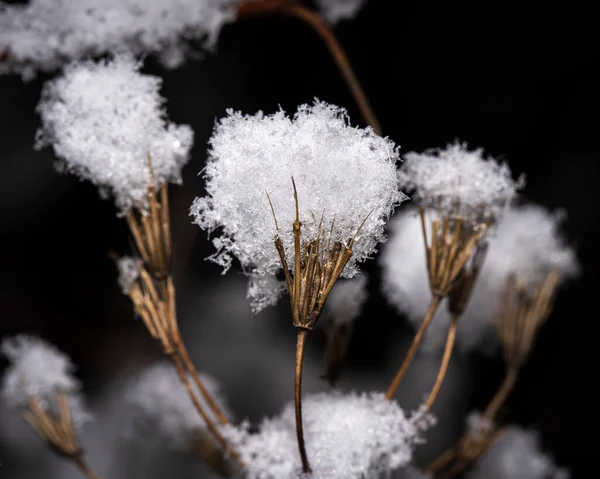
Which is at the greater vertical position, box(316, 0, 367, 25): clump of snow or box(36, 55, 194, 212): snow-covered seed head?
box(316, 0, 367, 25): clump of snow

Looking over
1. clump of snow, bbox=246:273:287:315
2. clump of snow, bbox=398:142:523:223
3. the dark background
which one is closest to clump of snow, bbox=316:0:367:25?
the dark background

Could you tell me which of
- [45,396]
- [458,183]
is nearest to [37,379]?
[45,396]

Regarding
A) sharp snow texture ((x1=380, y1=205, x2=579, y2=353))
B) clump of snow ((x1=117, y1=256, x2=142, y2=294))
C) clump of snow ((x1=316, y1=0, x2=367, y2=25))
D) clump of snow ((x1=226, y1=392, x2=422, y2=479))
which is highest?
clump of snow ((x1=316, y1=0, x2=367, y2=25))

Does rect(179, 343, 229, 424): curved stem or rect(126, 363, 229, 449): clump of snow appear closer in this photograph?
rect(179, 343, 229, 424): curved stem

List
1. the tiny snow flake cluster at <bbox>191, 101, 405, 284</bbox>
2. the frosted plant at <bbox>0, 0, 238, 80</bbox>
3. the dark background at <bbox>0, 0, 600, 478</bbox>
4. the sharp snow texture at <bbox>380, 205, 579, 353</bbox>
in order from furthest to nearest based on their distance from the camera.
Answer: the dark background at <bbox>0, 0, 600, 478</bbox>
the sharp snow texture at <bbox>380, 205, 579, 353</bbox>
the frosted plant at <bbox>0, 0, 238, 80</bbox>
the tiny snow flake cluster at <bbox>191, 101, 405, 284</bbox>

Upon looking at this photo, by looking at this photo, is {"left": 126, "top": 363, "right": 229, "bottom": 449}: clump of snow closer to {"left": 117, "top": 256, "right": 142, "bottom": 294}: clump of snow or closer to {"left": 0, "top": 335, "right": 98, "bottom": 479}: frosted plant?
{"left": 0, "top": 335, "right": 98, "bottom": 479}: frosted plant

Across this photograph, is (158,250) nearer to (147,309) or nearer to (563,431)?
(147,309)

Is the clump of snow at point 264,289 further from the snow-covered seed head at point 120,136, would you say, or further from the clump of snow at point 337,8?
the clump of snow at point 337,8
